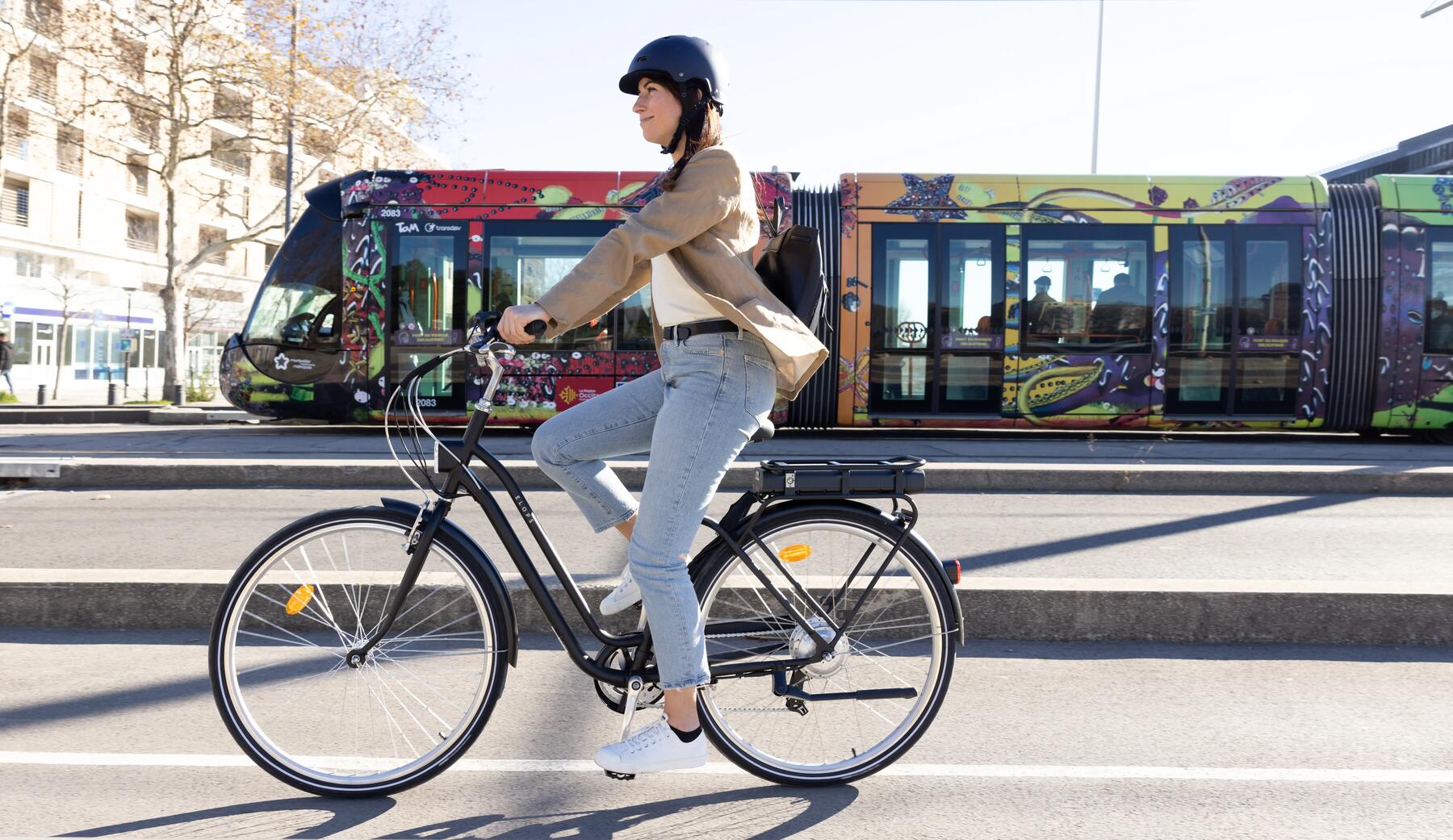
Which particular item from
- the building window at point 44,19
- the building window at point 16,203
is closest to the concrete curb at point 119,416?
the building window at point 44,19

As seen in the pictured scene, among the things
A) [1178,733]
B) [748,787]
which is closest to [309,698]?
[748,787]

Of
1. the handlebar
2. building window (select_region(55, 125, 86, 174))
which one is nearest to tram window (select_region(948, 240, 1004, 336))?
the handlebar

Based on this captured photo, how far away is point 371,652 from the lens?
3127 millimetres

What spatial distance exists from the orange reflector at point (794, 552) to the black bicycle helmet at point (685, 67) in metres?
1.14

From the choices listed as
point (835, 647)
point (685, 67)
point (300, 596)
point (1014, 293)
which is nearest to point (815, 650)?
point (835, 647)

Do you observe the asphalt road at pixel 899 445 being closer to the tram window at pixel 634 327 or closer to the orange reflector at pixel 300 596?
the tram window at pixel 634 327

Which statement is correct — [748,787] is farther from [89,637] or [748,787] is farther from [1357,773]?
[89,637]

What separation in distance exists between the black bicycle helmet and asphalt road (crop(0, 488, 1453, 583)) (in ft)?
5.96

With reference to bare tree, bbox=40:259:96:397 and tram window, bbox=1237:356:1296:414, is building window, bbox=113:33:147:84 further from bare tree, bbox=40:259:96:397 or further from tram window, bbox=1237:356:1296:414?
tram window, bbox=1237:356:1296:414

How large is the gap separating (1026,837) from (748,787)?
29.6 inches

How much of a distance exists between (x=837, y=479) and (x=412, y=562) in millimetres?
1158

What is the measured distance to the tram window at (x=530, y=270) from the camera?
13.6 metres

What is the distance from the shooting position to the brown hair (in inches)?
115

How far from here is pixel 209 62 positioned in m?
25.6
